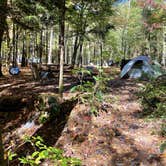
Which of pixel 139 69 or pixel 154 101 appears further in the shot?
pixel 139 69

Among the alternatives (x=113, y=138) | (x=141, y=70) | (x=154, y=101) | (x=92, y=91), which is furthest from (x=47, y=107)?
(x=141, y=70)

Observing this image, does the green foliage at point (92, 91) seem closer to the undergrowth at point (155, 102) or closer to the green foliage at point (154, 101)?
the undergrowth at point (155, 102)

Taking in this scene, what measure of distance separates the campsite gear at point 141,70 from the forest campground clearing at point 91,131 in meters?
4.39

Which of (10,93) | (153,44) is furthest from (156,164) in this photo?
(153,44)

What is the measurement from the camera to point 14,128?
796 cm

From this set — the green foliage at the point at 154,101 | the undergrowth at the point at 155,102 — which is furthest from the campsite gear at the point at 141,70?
the green foliage at the point at 154,101

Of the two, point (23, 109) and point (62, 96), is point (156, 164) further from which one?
point (23, 109)

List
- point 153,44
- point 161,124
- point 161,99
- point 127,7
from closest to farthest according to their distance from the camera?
point 161,124
point 161,99
point 127,7
point 153,44

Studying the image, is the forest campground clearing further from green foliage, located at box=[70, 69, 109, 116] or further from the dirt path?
green foliage, located at box=[70, 69, 109, 116]

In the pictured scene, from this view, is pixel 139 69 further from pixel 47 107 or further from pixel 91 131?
pixel 91 131

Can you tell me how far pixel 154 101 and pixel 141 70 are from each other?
18.2 feet

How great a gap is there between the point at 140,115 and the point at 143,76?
19.8ft

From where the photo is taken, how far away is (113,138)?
6570 mm

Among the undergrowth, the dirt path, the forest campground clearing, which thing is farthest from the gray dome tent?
the dirt path
